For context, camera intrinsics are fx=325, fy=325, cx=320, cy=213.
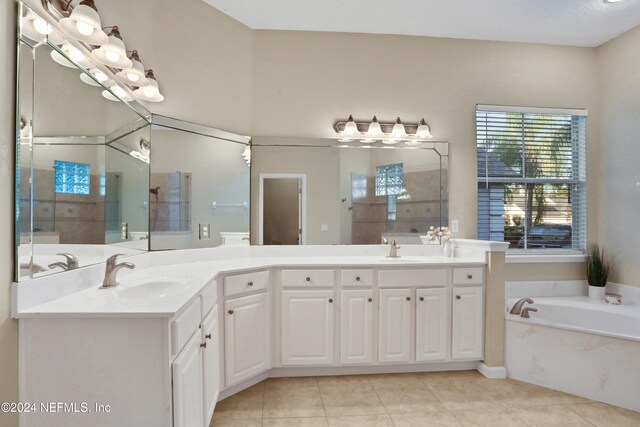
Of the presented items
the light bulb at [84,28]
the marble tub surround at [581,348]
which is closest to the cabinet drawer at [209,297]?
the light bulb at [84,28]

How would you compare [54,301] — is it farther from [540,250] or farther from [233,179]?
[540,250]

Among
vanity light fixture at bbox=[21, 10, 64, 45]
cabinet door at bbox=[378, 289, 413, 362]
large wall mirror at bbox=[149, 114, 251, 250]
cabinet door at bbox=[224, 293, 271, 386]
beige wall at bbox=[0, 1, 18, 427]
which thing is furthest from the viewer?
cabinet door at bbox=[378, 289, 413, 362]

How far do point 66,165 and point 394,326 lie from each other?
85.8 inches

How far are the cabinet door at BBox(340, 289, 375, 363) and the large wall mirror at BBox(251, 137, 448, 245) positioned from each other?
593 millimetres

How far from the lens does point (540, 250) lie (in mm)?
3125

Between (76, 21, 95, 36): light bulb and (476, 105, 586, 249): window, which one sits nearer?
(76, 21, 95, 36): light bulb

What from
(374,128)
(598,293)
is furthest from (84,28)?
(598,293)

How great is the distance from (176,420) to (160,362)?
24cm

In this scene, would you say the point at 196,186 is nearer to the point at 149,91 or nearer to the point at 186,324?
the point at 149,91

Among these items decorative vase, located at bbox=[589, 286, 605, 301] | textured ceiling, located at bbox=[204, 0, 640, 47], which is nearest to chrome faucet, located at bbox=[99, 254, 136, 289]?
textured ceiling, located at bbox=[204, 0, 640, 47]

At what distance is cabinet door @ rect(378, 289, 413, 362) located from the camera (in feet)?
7.81

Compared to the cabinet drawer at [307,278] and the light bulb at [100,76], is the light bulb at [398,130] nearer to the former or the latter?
the cabinet drawer at [307,278]

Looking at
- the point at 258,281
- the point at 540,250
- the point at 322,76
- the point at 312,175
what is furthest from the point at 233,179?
the point at 540,250

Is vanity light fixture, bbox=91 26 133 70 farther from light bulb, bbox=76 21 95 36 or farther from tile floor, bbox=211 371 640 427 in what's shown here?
tile floor, bbox=211 371 640 427
